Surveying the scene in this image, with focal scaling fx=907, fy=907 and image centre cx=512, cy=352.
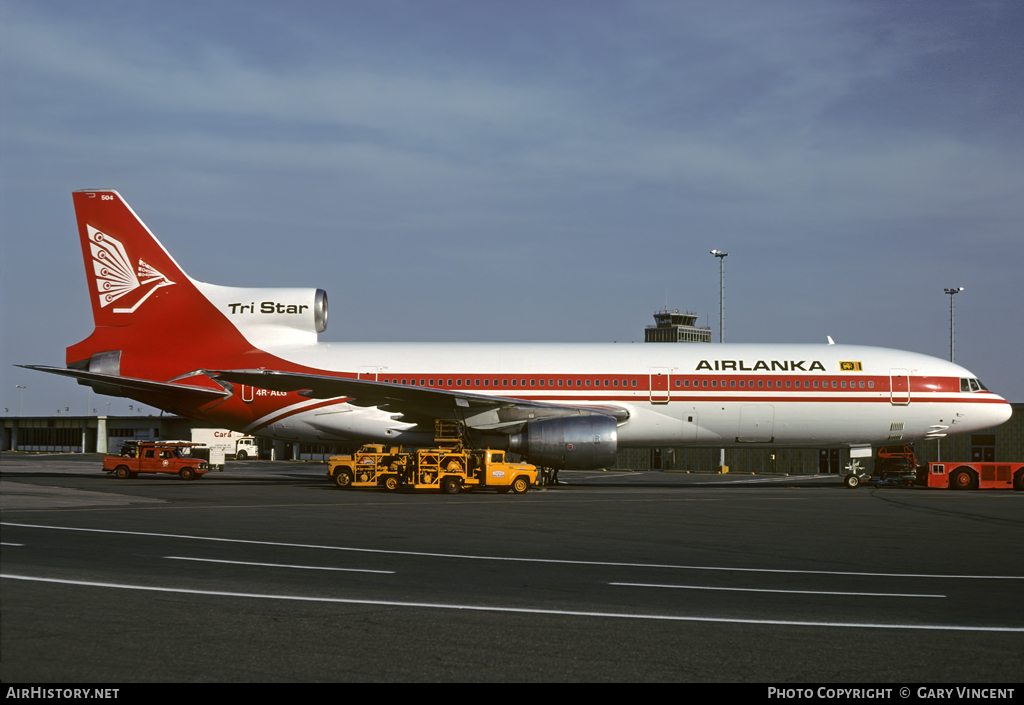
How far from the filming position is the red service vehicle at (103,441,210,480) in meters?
39.6

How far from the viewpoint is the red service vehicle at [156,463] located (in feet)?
130

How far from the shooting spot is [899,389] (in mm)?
34000

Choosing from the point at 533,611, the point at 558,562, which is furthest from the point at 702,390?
the point at 533,611

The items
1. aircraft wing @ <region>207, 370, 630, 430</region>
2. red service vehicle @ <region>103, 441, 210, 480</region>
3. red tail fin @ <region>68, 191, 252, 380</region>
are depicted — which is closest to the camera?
aircraft wing @ <region>207, 370, 630, 430</region>

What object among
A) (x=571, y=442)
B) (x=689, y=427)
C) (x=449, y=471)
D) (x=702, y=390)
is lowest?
(x=449, y=471)

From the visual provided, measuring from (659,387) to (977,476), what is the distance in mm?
13389

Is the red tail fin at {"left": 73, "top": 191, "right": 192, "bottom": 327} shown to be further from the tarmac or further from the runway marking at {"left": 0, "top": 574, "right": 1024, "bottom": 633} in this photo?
the runway marking at {"left": 0, "top": 574, "right": 1024, "bottom": 633}

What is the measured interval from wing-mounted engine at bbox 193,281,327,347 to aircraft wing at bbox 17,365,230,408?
290 cm

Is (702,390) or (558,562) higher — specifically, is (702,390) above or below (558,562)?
above

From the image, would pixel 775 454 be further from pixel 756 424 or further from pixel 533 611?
pixel 533 611

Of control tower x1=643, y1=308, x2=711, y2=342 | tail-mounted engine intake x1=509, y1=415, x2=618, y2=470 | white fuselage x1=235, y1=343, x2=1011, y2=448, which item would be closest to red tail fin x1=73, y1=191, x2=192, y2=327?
white fuselage x1=235, y1=343, x2=1011, y2=448

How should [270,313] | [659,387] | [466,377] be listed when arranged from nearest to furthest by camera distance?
1. [659,387]
2. [466,377]
3. [270,313]

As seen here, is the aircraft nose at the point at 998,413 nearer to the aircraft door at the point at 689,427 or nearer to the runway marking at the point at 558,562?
the aircraft door at the point at 689,427

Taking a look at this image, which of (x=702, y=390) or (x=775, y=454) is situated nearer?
(x=702, y=390)
